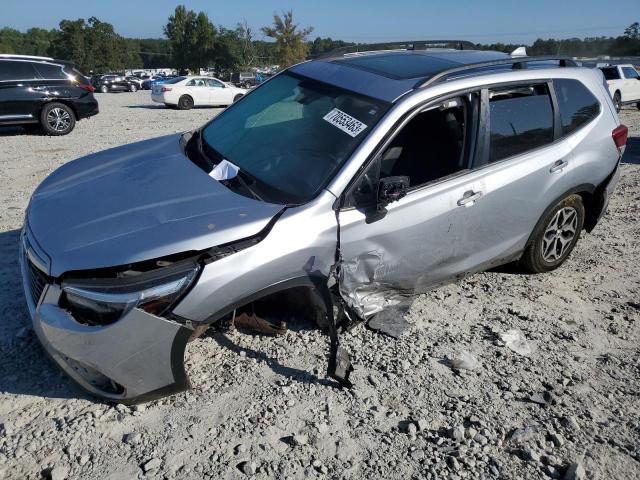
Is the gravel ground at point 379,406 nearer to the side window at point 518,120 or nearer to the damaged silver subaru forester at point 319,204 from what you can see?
the damaged silver subaru forester at point 319,204

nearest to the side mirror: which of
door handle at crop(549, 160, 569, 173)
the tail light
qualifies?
door handle at crop(549, 160, 569, 173)

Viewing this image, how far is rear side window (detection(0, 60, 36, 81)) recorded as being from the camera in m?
11.0

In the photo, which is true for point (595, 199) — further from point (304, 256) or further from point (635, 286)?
point (304, 256)

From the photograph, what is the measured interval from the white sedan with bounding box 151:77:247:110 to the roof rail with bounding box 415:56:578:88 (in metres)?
17.0

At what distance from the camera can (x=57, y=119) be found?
460 inches

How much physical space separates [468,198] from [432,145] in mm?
473

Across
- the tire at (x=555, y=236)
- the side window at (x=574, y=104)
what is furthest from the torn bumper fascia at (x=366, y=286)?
the side window at (x=574, y=104)

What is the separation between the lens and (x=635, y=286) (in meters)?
4.44

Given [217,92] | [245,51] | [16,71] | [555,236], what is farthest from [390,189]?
[245,51]

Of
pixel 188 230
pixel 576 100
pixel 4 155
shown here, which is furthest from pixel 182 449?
pixel 4 155

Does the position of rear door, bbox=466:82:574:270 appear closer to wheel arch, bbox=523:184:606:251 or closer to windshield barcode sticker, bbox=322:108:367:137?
wheel arch, bbox=523:184:606:251

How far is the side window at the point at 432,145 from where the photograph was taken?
3.48 metres

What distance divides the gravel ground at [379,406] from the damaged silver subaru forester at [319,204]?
23cm

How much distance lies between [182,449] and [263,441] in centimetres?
39
